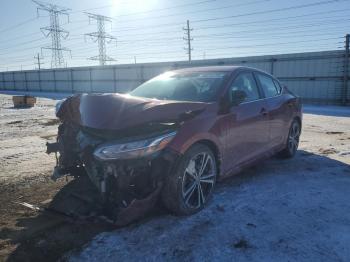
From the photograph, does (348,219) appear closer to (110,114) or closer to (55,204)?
(110,114)

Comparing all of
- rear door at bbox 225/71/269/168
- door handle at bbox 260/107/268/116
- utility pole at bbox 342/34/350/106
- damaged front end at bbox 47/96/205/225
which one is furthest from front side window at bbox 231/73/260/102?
utility pole at bbox 342/34/350/106

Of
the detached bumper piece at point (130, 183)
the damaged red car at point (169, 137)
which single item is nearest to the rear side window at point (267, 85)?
the damaged red car at point (169, 137)

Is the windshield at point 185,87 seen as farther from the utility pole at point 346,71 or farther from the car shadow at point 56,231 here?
the utility pole at point 346,71

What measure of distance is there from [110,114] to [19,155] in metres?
3.78

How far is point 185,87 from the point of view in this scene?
4.32 metres

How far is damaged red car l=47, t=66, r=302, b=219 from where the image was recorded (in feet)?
10.0

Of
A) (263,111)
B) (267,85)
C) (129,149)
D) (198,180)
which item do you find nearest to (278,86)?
(267,85)

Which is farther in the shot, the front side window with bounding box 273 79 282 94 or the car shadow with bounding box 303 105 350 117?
the car shadow with bounding box 303 105 350 117

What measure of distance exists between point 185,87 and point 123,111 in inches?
48.9

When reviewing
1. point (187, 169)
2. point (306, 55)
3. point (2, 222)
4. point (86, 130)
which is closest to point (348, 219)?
point (187, 169)

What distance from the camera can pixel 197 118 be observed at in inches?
137

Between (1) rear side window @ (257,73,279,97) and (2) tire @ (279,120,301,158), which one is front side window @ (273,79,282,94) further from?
(2) tire @ (279,120,301,158)

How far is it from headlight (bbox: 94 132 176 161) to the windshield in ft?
3.64

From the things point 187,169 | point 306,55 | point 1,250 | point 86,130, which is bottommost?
point 1,250
